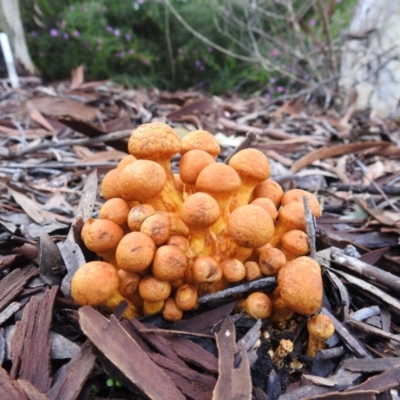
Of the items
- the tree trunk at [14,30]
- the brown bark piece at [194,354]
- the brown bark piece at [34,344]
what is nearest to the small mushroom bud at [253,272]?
the brown bark piece at [194,354]

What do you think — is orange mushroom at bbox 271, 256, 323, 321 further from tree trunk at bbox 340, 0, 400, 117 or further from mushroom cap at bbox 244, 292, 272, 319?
tree trunk at bbox 340, 0, 400, 117

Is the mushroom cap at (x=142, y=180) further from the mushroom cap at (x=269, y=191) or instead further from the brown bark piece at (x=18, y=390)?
the brown bark piece at (x=18, y=390)

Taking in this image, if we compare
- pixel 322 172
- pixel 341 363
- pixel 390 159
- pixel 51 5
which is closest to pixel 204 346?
pixel 341 363

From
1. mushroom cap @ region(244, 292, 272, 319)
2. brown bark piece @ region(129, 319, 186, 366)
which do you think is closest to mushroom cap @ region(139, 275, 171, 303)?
brown bark piece @ region(129, 319, 186, 366)

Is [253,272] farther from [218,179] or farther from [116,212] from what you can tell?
[116,212]

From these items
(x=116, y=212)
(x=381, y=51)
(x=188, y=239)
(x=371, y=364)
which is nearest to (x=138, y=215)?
(x=116, y=212)

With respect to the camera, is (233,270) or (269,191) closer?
(233,270)

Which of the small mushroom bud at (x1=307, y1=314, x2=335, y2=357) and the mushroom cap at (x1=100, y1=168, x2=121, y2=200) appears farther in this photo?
the mushroom cap at (x1=100, y1=168, x2=121, y2=200)
